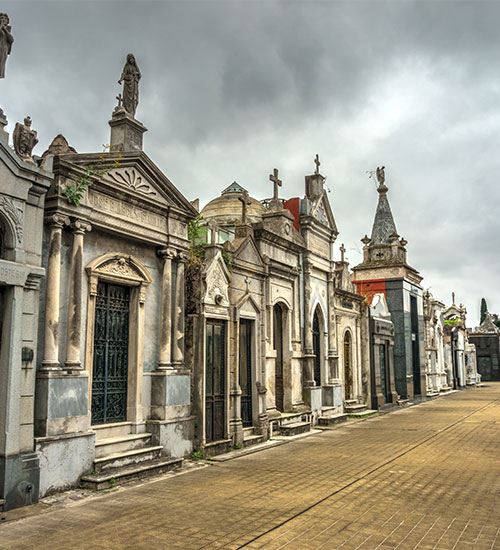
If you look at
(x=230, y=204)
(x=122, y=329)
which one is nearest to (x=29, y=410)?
(x=122, y=329)

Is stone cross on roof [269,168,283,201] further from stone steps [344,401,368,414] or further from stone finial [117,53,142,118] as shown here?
stone steps [344,401,368,414]

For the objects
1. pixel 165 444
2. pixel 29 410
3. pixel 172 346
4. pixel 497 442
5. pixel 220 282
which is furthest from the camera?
pixel 497 442

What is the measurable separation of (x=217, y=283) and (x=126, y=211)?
273cm

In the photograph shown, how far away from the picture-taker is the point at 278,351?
14523mm

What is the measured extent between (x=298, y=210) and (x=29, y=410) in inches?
428

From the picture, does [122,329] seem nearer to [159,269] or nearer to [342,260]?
[159,269]

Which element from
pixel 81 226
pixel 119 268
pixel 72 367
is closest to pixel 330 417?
pixel 119 268

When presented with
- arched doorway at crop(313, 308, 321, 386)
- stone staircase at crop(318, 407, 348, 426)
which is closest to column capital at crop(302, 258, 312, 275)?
arched doorway at crop(313, 308, 321, 386)

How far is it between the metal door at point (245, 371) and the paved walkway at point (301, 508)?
54.7 inches

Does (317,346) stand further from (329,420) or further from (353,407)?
(353,407)

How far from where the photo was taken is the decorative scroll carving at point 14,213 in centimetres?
703

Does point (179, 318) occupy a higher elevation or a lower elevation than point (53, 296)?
lower

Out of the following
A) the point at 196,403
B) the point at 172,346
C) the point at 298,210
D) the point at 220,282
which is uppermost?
the point at 298,210

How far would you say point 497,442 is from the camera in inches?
484
